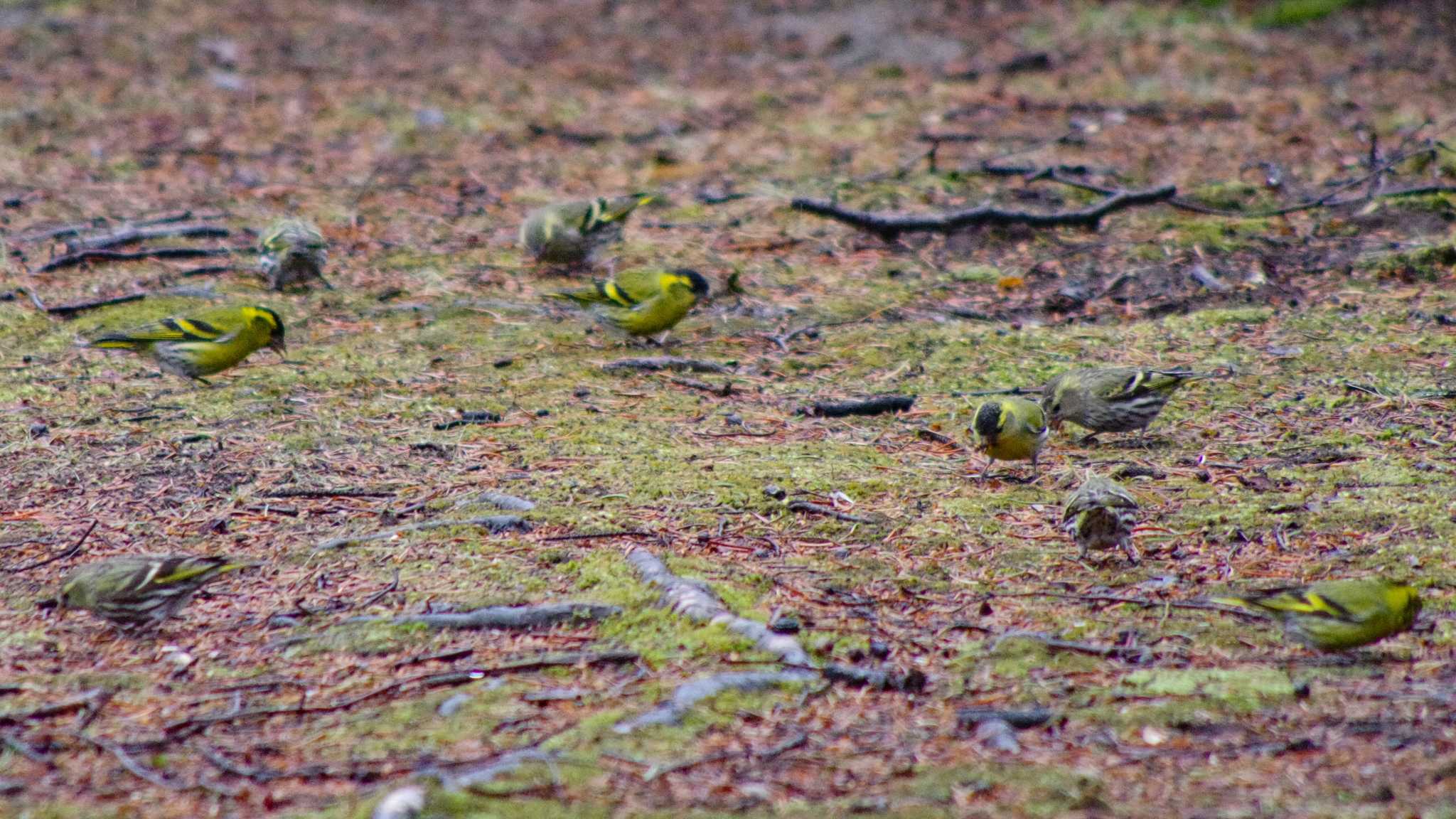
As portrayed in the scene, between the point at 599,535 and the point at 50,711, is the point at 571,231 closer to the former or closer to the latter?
the point at 599,535

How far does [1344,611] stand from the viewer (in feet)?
12.7

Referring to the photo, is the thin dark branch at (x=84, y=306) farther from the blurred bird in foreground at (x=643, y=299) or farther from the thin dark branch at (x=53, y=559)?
the thin dark branch at (x=53, y=559)

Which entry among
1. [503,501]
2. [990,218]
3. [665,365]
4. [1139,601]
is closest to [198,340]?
[665,365]

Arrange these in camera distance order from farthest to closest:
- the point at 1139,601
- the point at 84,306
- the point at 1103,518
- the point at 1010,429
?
the point at 84,306 < the point at 1010,429 < the point at 1103,518 < the point at 1139,601

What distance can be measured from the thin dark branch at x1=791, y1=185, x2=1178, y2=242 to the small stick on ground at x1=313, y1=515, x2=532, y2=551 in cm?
487

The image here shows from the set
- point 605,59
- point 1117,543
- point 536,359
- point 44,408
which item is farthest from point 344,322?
point 605,59

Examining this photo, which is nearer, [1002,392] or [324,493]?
[324,493]

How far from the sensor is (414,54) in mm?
14500

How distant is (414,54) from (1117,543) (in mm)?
11607

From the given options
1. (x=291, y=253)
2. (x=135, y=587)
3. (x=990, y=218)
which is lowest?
(x=135, y=587)

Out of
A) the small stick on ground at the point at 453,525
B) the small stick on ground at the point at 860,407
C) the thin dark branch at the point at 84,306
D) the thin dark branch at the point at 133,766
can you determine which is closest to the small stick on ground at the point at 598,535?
the small stick on ground at the point at 453,525

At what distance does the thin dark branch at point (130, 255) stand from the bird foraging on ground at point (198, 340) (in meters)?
1.86

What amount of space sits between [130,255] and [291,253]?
1331mm

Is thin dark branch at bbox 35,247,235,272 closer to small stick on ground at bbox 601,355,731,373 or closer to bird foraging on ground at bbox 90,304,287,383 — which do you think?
bird foraging on ground at bbox 90,304,287,383
